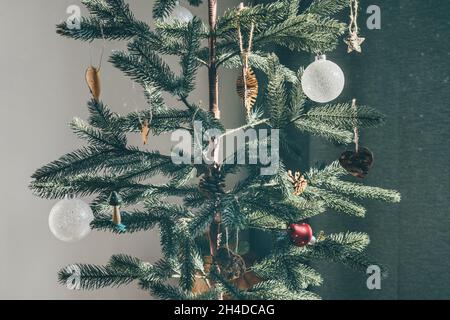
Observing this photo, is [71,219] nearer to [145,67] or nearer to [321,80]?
[145,67]

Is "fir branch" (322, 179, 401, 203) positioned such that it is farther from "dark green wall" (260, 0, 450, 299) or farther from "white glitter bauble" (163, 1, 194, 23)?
"dark green wall" (260, 0, 450, 299)

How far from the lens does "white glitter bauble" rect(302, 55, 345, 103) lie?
83cm

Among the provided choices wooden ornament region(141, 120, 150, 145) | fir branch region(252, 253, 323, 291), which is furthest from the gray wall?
fir branch region(252, 253, 323, 291)

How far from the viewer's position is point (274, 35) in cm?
84

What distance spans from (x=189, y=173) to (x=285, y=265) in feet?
0.78

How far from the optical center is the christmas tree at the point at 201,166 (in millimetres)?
773

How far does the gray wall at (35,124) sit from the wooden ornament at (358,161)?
0.81 m

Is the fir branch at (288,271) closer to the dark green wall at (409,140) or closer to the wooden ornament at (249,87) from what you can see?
the wooden ornament at (249,87)

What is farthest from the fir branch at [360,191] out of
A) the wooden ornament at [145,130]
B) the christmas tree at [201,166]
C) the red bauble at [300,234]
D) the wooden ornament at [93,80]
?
the wooden ornament at [93,80]

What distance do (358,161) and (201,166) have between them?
0.99ft

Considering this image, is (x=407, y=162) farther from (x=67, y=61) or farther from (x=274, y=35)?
(x=67, y=61)

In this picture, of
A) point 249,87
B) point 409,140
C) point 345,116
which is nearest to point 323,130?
point 345,116
